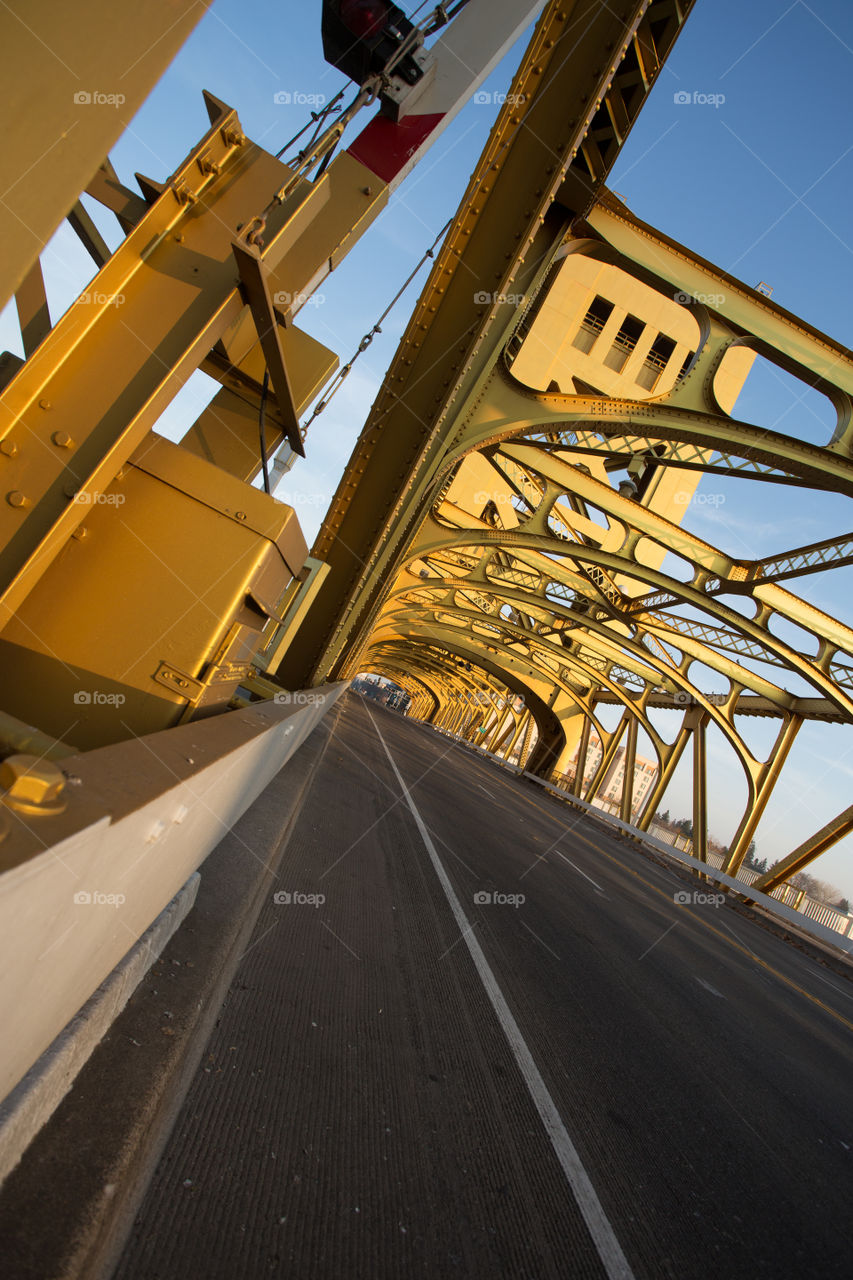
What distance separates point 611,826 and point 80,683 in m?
30.6

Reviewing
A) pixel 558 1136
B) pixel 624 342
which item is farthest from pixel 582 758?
pixel 558 1136

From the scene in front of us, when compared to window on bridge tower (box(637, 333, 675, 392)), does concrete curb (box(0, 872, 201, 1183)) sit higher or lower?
lower

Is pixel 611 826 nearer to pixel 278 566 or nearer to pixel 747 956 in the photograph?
pixel 747 956

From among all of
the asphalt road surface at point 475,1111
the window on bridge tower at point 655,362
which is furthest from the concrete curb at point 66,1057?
the window on bridge tower at point 655,362

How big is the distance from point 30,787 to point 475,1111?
2.78m

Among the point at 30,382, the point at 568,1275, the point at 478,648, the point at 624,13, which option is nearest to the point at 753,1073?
the point at 568,1275

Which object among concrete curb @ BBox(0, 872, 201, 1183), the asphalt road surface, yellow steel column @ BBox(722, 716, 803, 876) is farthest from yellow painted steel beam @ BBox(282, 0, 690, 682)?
yellow steel column @ BBox(722, 716, 803, 876)

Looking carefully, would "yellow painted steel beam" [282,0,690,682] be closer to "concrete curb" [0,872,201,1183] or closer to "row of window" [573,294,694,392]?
"concrete curb" [0,872,201,1183]

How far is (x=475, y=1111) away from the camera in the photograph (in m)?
3.23

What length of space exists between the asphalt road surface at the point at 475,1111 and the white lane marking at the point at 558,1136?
0.04 ft

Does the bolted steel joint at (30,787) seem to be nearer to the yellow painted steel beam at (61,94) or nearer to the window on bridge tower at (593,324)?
the yellow painted steel beam at (61,94)

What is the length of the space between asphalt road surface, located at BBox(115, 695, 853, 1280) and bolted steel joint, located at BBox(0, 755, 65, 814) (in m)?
1.34

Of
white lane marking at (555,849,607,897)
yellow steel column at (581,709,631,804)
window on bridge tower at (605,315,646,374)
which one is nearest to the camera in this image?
white lane marking at (555,849,607,897)

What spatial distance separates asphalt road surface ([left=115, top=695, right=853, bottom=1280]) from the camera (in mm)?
2287
